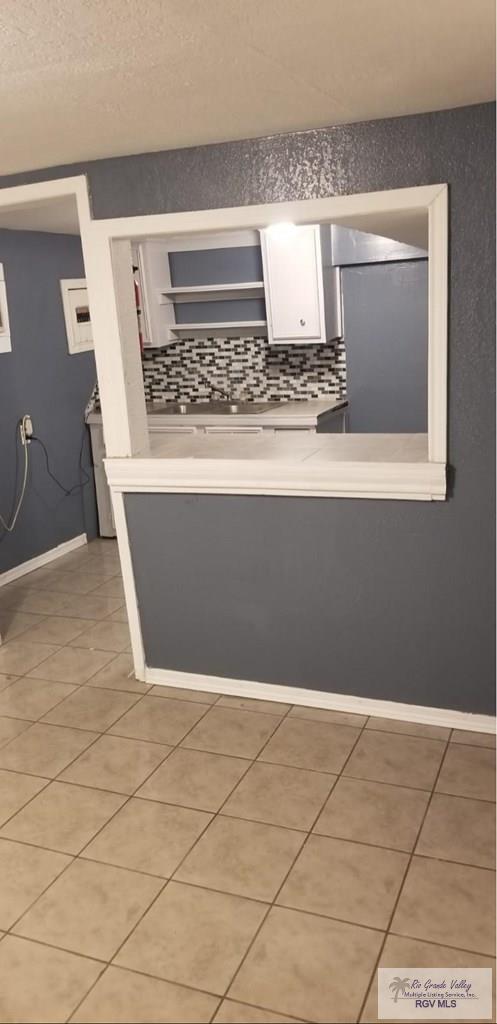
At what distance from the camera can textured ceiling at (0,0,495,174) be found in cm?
176

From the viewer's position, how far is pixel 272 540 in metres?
3.48

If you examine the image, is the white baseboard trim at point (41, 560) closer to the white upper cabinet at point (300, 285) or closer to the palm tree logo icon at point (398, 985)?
the white upper cabinet at point (300, 285)

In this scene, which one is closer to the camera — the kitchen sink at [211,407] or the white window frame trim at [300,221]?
the white window frame trim at [300,221]

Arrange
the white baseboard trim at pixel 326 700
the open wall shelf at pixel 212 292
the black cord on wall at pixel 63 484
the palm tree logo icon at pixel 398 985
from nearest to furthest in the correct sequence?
the palm tree logo icon at pixel 398 985, the white baseboard trim at pixel 326 700, the black cord on wall at pixel 63 484, the open wall shelf at pixel 212 292

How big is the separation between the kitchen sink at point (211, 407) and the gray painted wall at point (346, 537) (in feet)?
7.67

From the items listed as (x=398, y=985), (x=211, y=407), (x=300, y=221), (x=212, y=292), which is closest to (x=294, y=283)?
(x=212, y=292)

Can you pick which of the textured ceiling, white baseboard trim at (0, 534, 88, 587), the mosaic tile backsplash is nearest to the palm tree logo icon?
the textured ceiling

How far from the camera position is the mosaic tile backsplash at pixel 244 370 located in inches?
237

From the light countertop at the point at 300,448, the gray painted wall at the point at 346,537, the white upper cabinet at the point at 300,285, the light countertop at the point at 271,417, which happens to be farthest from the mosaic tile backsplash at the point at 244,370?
the gray painted wall at the point at 346,537

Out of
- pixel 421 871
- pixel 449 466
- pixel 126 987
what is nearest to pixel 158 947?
pixel 126 987

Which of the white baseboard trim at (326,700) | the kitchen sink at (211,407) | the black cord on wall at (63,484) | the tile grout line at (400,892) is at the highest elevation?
the kitchen sink at (211,407)

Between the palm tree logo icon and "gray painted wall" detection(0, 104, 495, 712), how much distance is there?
1.30m

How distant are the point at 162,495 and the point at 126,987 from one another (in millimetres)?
1951

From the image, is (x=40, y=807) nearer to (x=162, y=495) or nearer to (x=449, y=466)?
(x=162, y=495)
